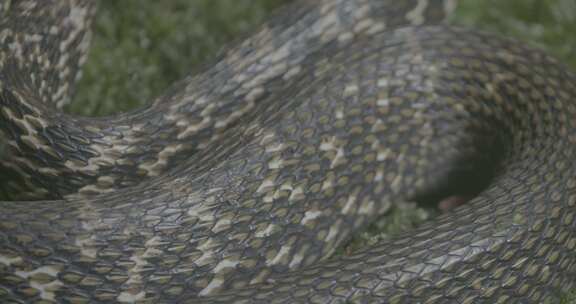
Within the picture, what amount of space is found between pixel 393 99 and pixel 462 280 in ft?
4.14

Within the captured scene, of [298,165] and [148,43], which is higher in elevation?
[148,43]

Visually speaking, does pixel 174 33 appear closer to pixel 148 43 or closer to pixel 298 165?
pixel 148 43

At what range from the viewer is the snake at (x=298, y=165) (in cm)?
408

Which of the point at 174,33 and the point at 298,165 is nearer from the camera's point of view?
the point at 298,165

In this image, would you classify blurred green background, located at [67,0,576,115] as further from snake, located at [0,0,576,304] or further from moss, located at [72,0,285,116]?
snake, located at [0,0,576,304]

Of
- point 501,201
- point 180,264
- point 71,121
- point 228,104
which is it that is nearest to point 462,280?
point 501,201

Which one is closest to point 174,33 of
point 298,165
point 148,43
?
point 148,43

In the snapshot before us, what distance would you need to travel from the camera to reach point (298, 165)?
455 centimetres

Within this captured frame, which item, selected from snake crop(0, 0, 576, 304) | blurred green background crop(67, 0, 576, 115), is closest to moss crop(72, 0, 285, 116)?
blurred green background crop(67, 0, 576, 115)

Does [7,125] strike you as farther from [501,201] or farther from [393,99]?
[501,201]

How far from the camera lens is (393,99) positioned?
16.4ft

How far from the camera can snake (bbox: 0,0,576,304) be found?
4078 millimetres

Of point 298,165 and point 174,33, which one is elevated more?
point 174,33

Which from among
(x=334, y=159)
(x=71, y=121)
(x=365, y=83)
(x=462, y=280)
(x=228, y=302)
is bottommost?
(x=462, y=280)
